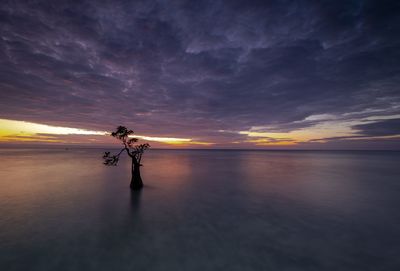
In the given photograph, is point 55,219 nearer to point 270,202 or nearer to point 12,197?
point 12,197

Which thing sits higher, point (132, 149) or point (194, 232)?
point (132, 149)

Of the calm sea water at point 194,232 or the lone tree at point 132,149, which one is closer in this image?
the calm sea water at point 194,232

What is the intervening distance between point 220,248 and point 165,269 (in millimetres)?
3543

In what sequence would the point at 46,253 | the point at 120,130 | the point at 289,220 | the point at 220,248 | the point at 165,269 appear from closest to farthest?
the point at 165,269 < the point at 46,253 < the point at 220,248 < the point at 289,220 < the point at 120,130

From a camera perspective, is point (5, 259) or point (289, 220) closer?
point (5, 259)

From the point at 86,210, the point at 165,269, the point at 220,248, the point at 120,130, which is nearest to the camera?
the point at 165,269

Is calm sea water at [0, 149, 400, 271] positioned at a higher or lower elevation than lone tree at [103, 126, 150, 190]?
lower

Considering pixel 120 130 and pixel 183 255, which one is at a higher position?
pixel 120 130

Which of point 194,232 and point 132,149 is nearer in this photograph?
point 194,232

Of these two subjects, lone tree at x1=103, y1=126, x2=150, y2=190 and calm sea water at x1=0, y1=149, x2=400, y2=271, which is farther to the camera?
lone tree at x1=103, y1=126, x2=150, y2=190

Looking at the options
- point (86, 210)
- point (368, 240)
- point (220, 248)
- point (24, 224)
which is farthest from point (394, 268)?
point (24, 224)

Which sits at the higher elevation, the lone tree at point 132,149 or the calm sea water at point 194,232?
the lone tree at point 132,149

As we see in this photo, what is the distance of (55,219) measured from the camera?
575 inches

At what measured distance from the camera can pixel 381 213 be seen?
17.8 meters
